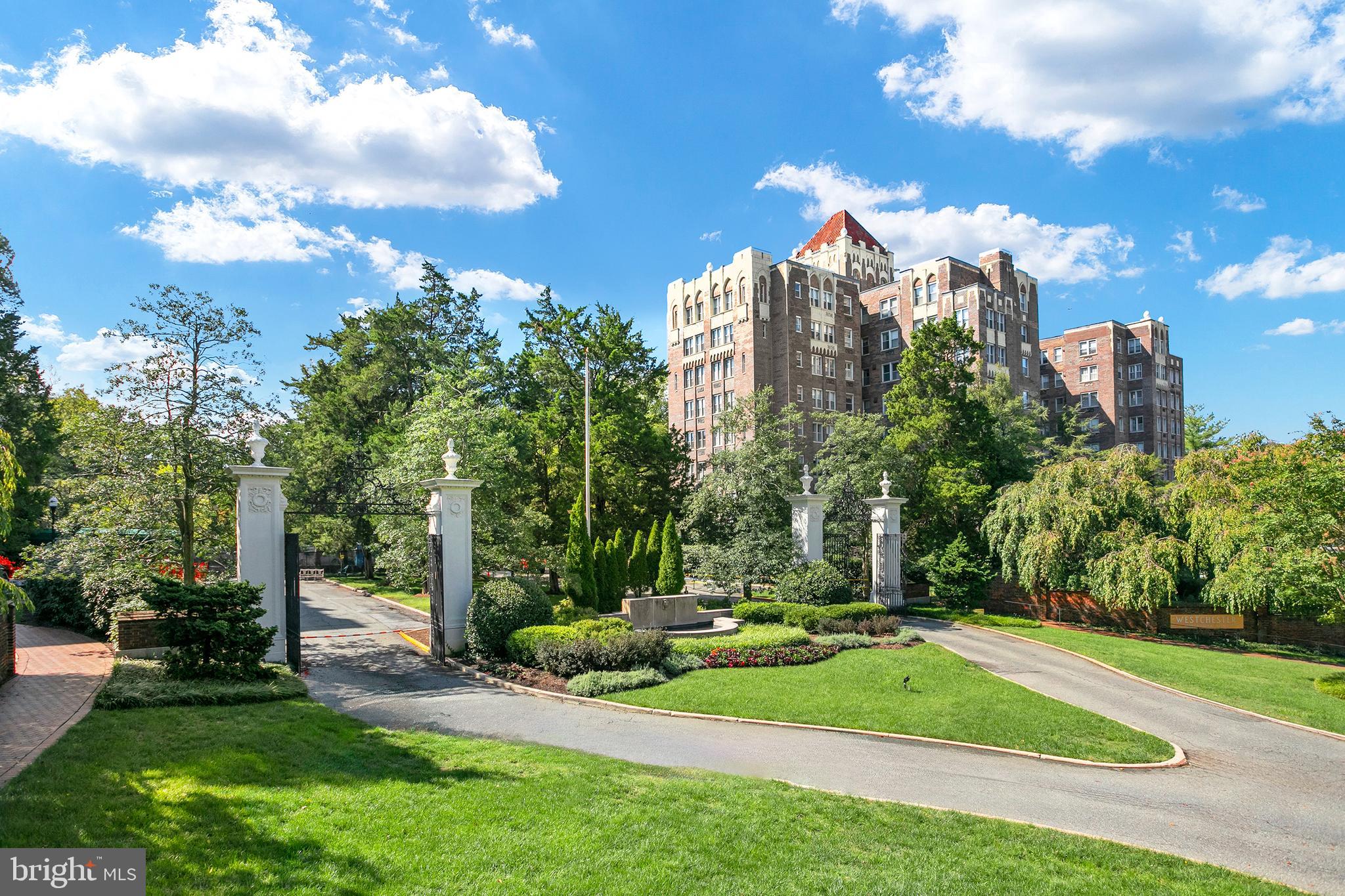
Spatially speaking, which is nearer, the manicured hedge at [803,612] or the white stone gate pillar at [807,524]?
the manicured hedge at [803,612]

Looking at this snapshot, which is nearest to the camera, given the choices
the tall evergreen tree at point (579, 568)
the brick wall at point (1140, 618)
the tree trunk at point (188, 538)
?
the tree trunk at point (188, 538)

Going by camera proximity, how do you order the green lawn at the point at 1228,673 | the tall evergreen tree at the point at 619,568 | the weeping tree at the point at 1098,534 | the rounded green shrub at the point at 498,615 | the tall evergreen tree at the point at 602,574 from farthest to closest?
the tall evergreen tree at the point at 619,568
the tall evergreen tree at the point at 602,574
the weeping tree at the point at 1098,534
the rounded green shrub at the point at 498,615
the green lawn at the point at 1228,673

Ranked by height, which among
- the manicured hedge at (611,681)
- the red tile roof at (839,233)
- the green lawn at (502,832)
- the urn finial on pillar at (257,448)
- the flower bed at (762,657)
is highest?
the red tile roof at (839,233)

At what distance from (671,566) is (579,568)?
2828 mm

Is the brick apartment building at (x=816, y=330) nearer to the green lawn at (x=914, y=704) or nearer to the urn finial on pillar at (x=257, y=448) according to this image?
the green lawn at (x=914, y=704)

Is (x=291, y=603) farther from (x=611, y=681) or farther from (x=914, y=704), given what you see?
(x=914, y=704)

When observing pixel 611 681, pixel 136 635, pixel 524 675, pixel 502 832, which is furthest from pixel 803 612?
pixel 136 635

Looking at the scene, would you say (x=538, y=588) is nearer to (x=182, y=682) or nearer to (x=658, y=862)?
(x=182, y=682)

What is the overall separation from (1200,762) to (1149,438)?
69.7m

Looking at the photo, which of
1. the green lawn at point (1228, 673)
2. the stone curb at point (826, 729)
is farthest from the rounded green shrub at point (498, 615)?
the green lawn at point (1228, 673)

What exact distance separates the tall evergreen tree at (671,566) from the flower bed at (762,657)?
763cm

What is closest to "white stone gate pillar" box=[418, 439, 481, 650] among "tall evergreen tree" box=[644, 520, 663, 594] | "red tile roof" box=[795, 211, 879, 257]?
"tall evergreen tree" box=[644, 520, 663, 594]

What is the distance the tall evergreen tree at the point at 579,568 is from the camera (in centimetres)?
2242

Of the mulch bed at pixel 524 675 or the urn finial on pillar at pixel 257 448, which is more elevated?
the urn finial on pillar at pixel 257 448
